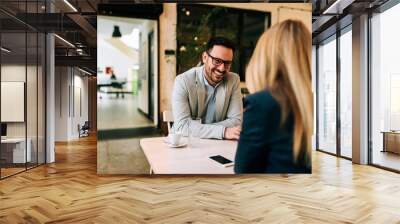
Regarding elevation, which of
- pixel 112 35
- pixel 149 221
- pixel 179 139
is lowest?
pixel 149 221

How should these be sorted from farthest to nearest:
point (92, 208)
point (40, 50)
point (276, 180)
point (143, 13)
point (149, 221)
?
point (40, 50)
point (276, 180)
point (143, 13)
point (92, 208)
point (149, 221)

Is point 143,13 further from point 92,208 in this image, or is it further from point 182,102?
point 92,208

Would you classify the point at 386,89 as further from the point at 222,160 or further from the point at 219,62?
the point at 222,160

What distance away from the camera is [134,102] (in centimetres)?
430

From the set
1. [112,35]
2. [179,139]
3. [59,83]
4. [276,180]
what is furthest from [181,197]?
[59,83]

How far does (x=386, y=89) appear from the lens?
622 centimetres

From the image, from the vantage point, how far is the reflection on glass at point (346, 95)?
7.20 m

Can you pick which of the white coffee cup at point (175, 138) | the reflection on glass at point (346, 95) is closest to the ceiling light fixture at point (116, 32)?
the white coffee cup at point (175, 138)

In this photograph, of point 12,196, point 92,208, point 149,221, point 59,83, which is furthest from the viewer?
point 59,83

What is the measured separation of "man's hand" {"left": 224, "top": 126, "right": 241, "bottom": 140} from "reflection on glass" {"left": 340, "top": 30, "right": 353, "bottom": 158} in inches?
161

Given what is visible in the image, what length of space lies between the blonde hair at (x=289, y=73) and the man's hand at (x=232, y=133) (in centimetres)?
46

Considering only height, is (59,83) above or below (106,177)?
above

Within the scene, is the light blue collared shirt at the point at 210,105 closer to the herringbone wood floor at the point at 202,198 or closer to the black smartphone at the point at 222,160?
the black smartphone at the point at 222,160

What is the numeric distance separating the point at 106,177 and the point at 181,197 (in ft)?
5.51
